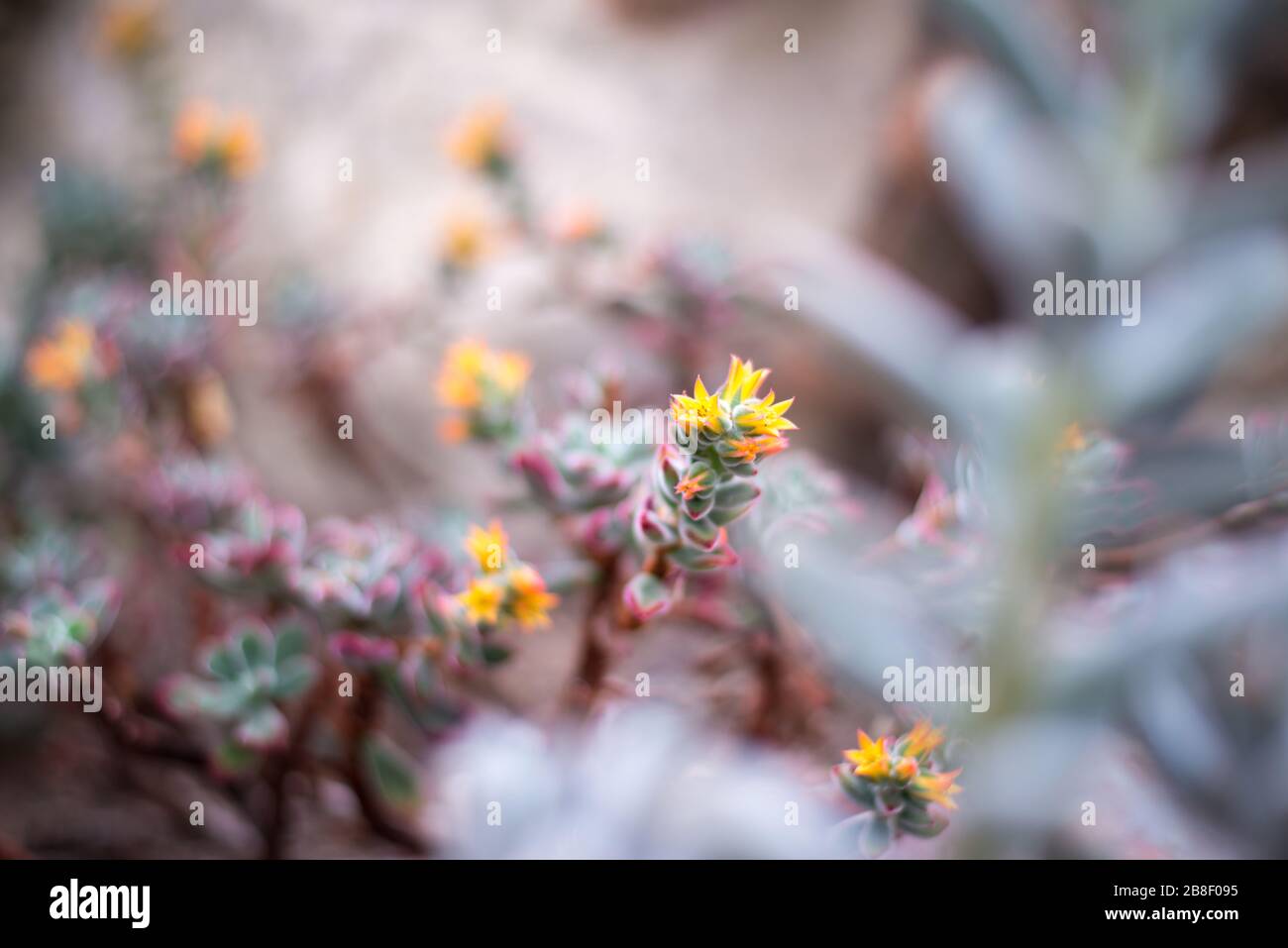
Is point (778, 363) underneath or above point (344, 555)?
above

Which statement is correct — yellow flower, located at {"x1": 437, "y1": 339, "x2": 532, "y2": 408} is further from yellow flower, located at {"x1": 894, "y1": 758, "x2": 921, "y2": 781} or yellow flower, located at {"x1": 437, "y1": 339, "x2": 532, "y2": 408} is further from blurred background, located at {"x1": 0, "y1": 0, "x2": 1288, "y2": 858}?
yellow flower, located at {"x1": 894, "y1": 758, "x2": 921, "y2": 781}

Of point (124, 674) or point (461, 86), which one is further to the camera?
point (461, 86)

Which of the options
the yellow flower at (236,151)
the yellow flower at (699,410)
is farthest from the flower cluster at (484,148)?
the yellow flower at (699,410)

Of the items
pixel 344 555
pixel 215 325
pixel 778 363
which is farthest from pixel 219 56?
pixel 344 555

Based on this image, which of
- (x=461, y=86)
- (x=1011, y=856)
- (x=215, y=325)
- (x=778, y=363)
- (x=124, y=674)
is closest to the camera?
(x=1011, y=856)

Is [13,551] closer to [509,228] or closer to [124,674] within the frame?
[124,674]

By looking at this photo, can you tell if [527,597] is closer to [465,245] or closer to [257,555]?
[257,555]

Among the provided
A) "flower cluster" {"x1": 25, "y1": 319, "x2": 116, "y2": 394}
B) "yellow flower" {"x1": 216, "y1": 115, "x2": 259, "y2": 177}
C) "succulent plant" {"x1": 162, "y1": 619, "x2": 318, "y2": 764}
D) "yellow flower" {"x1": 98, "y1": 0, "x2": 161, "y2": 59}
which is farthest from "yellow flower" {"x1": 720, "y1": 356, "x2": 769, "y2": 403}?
"yellow flower" {"x1": 98, "y1": 0, "x2": 161, "y2": 59}
